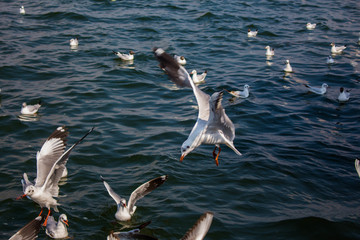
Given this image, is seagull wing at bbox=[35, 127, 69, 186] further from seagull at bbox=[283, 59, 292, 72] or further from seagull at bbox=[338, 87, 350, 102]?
seagull at bbox=[283, 59, 292, 72]

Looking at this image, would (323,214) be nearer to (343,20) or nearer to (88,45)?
(88,45)

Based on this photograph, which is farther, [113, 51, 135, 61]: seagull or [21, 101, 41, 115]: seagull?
[113, 51, 135, 61]: seagull

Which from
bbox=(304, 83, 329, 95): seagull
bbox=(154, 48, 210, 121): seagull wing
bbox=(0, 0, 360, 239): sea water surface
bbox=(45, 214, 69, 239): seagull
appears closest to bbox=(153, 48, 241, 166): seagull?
bbox=(154, 48, 210, 121): seagull wing

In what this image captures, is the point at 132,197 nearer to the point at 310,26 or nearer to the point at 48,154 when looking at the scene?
the point at 48,154

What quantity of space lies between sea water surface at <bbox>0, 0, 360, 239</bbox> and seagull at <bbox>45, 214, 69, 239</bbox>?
0.81ft

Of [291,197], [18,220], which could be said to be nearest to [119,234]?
[18,220]

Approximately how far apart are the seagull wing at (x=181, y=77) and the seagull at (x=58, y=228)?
296cm

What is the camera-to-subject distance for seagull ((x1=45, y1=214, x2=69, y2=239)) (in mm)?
6227

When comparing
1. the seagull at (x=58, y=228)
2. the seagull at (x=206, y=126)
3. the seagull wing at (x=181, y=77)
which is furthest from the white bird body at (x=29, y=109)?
the seagull at (x=206, y=126)

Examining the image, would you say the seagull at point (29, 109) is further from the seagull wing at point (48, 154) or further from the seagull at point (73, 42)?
the seagull at point (73, 42)

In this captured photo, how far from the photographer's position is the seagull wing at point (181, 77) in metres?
7.15

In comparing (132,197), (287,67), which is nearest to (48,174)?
(132,197)

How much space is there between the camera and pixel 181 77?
7684 millimetres

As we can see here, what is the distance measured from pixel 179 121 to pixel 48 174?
4.73 metres
